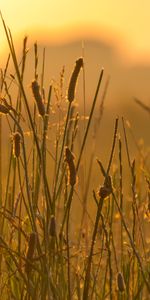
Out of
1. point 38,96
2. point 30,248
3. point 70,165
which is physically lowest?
point 30,248

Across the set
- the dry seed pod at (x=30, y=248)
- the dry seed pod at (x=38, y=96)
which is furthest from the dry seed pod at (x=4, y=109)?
the dry seed pod at (x=30, y=248)

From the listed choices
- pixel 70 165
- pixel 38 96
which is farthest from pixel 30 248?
pixel 38 96

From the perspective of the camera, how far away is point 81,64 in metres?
1.48

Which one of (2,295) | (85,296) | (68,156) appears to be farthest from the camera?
(2,295)

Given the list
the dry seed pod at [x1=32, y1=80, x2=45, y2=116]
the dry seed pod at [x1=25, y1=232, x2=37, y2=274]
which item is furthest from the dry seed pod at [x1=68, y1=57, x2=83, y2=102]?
the dry seed pod at [x1=25, y1=232, x2=37, y2=274]

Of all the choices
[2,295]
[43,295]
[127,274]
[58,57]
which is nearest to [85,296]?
[43,295]

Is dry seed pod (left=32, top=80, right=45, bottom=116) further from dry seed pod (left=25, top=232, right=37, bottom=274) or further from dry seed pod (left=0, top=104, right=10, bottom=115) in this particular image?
dry seed pod (left=25, top=232, right=37, bottom=274)

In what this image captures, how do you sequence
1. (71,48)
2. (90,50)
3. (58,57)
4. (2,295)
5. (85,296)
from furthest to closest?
(90,50)
(71,48)
(58,57)
(2,295)
(85,296)

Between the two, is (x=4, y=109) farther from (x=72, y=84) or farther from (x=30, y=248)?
(x=30, y=248)

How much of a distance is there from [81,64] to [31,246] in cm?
34

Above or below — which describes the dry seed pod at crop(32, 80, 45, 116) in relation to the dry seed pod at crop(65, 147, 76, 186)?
above

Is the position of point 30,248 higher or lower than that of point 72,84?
lower

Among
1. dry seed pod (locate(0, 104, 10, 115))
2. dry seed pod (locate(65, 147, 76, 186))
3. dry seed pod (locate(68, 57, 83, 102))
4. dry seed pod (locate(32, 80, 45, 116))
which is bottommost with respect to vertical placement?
dry seed pod (locate(65, 147, 76, 186))

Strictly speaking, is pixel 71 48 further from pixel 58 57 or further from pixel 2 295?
pixel 2 295
